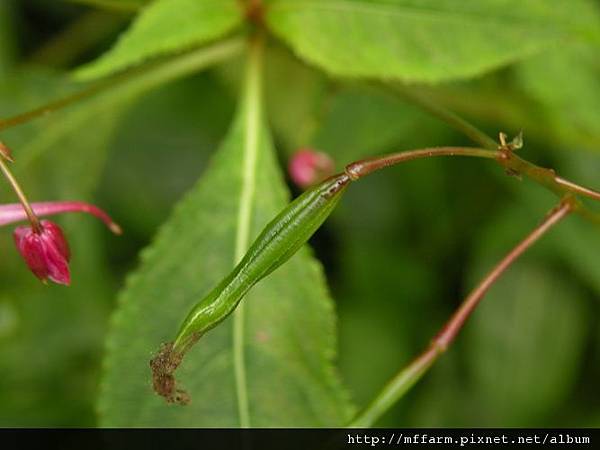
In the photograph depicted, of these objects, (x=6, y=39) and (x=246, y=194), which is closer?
(x=246, y=194)

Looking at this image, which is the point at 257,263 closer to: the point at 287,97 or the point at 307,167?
the point at 307,167

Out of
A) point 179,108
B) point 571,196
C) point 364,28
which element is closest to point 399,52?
point 364,28

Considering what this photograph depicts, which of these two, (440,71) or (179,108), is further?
(179,108)

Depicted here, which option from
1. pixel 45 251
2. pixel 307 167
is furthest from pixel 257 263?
pixel 307 167

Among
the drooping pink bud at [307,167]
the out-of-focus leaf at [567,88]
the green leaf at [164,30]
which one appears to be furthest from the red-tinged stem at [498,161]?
the out-of-focus leaf at [567,88]

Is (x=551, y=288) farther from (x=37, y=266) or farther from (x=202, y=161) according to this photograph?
(x=37, y=266)

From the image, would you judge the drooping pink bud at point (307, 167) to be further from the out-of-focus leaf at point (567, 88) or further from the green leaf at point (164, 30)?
the out-of-focus leaf at point (567, 88)

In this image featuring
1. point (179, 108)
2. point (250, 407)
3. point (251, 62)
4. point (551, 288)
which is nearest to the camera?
point (250, 407)
